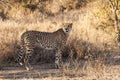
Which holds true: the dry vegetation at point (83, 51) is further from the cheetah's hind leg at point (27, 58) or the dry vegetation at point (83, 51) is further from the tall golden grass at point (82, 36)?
the cheetah's hind leg at point (27, 58)

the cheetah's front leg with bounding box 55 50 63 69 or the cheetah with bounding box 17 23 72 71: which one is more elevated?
the cheetah with bounding box 17 23 72 71

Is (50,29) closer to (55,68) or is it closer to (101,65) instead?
(55,68)

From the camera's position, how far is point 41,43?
37.7 ft

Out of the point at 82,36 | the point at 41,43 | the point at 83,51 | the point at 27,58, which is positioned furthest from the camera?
the point at 82,36

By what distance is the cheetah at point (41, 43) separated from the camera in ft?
36.9

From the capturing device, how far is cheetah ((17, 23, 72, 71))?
11.2 metres

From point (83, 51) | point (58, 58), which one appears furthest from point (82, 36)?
point (58, 58)

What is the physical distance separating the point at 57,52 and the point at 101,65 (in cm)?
164

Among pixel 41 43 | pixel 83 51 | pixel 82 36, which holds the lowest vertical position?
pixel 83 51

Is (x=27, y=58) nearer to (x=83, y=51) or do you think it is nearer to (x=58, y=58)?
(x=58, y=58)

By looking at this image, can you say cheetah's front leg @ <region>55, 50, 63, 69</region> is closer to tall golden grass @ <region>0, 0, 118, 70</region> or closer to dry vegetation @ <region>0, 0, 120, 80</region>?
dry vegetation @ <region>0, 0, 120, 80</region>

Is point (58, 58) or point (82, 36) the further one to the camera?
point (82, 36)

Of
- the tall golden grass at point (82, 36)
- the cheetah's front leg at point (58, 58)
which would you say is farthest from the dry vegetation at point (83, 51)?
the cheetah's front leg at point (58, 58)

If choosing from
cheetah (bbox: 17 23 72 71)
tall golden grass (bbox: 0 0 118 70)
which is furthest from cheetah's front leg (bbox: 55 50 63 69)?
tall golden grass (bbox: 0 0 118 70)
